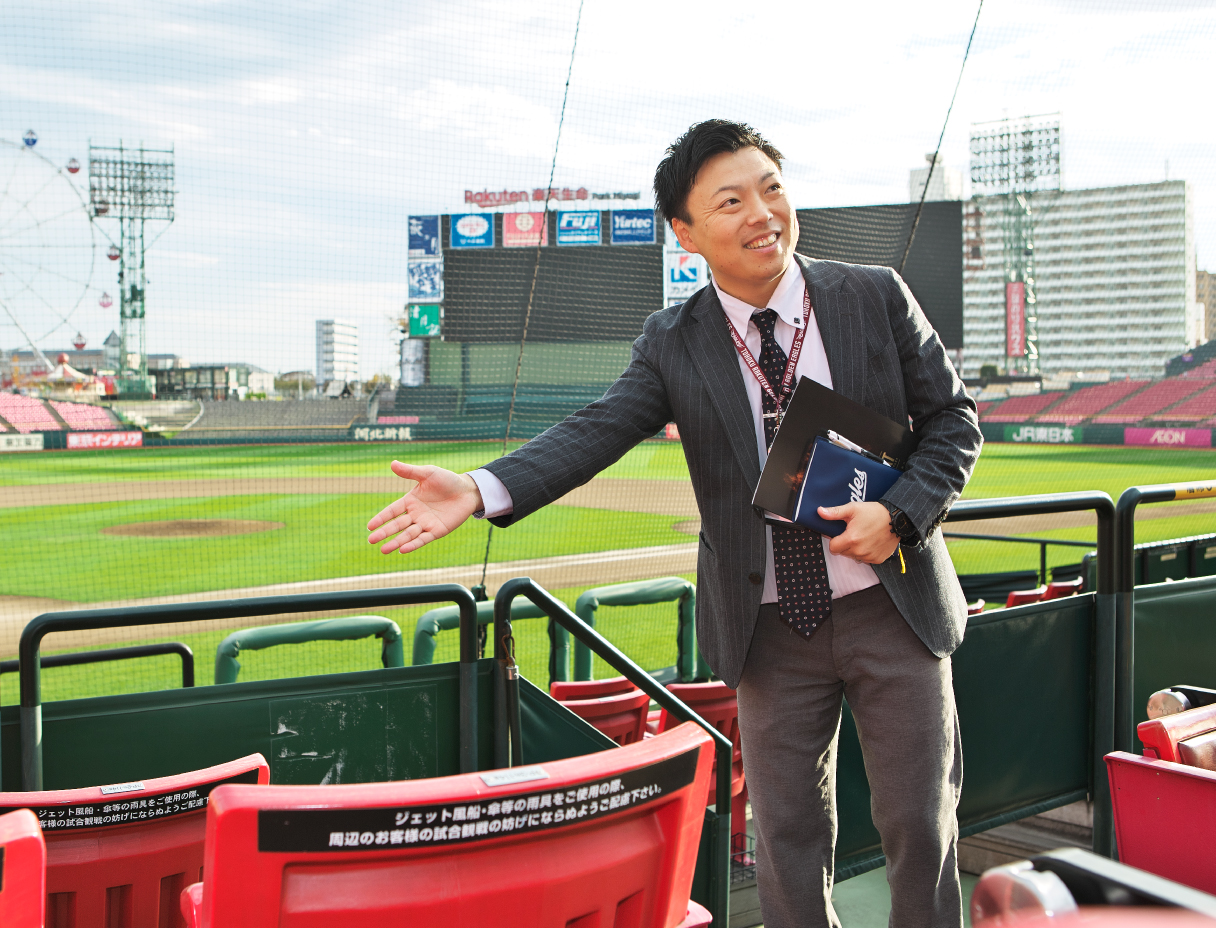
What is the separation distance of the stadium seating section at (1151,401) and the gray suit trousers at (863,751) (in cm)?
1725

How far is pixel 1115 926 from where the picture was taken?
2.04ft

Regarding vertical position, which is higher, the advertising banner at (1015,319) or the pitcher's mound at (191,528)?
the advertising banner at (1015,319)

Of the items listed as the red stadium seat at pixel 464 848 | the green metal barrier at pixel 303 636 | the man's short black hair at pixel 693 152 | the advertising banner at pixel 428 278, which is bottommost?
the green metal barrier at pixel 303 636

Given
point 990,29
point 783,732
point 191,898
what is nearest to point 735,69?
point 990,29

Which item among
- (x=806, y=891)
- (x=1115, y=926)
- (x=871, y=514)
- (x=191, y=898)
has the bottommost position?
(x=806, y=891)

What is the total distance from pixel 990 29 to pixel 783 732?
5181 millimetres

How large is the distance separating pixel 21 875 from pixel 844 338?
1368 millimetres

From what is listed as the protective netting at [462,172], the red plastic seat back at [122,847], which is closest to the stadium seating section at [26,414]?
the protective netting at [462,172]

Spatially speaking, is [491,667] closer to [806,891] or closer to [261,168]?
[806,891]

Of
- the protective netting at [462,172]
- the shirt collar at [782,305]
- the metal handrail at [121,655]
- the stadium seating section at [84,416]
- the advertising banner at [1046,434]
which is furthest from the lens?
the advertising banner at [1046,434]

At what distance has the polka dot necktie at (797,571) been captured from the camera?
155cm

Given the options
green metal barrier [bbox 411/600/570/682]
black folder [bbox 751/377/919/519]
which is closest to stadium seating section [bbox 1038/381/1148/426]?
green metal barrier [bbox 411/600/570/682]

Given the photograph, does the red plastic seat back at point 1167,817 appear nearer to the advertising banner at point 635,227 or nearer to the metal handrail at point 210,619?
the metal handrail at point 210,619

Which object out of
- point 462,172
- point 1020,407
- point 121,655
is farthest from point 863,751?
point 1020,407
